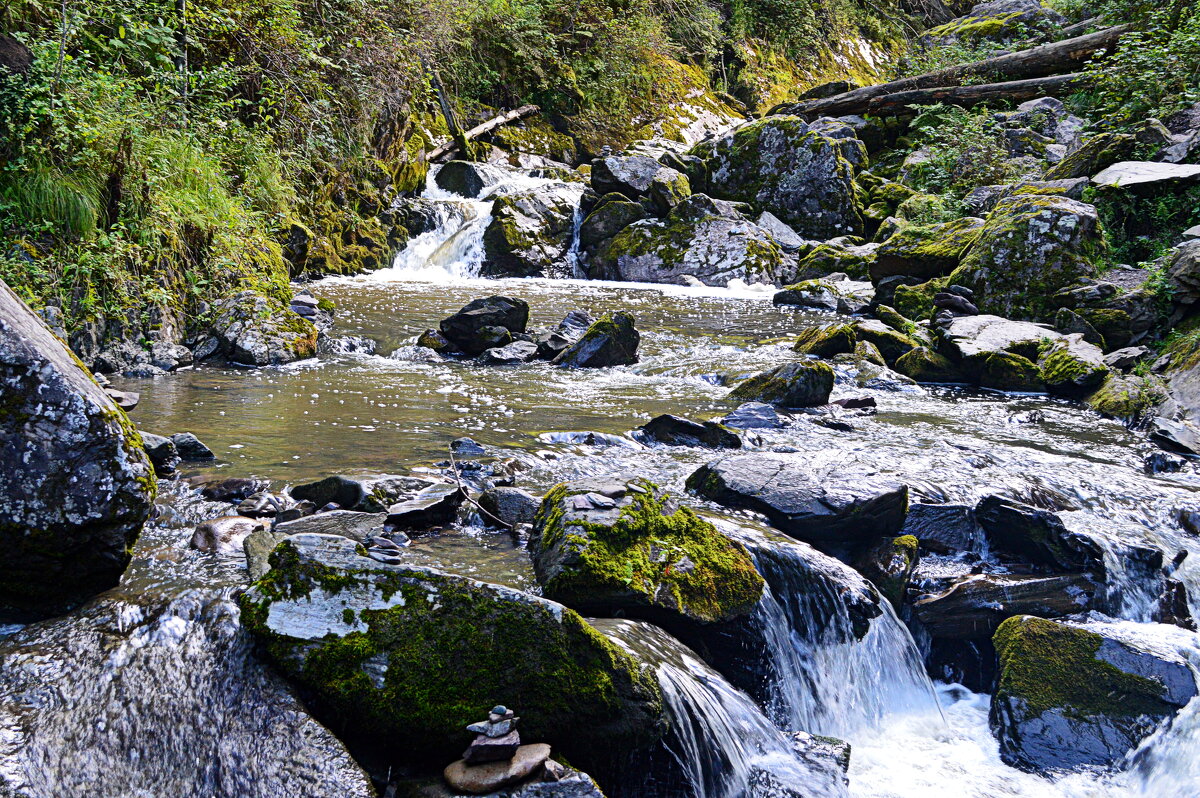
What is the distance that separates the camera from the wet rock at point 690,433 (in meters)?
6.88

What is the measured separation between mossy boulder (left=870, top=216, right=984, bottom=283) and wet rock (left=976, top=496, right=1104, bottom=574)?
8.13m

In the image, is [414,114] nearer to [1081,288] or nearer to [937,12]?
[1081,288]

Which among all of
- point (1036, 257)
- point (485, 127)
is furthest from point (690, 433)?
point (485, 127)

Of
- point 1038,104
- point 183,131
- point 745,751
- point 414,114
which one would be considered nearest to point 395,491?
point 745,751

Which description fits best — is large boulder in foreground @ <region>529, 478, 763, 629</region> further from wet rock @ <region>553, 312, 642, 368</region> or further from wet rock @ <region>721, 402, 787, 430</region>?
wet rock @ <region>553, 312, 642, 368</region>

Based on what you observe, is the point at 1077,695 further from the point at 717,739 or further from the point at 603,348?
the point at 603,348

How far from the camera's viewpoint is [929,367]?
1001 centimetres

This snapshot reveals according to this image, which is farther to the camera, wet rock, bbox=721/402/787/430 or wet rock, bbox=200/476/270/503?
wet rock, bbox=721/402/787/430

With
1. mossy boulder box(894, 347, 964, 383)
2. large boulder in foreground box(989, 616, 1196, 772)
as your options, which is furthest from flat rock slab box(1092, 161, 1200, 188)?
large boulder in foreground box(989, 616, 1196, 772)

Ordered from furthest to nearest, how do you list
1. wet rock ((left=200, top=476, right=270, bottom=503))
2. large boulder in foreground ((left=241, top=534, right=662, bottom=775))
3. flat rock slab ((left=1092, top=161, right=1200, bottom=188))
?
flat rock slab ((left=1092, top=161, right=1200, bottom=188)) < wet rock ((left=200, top=476, right=270, bottom=503)) < large boulder in foreground ((left=241, top=534, right=662, bottom=775))

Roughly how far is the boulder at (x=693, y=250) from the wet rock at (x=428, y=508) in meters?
12.4

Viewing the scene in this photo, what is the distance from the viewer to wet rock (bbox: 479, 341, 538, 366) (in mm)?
9885

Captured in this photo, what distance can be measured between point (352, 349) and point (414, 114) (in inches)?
391

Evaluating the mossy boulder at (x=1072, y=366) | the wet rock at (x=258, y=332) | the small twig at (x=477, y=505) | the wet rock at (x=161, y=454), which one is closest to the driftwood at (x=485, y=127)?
the wet rock at (x=258, y=332)
